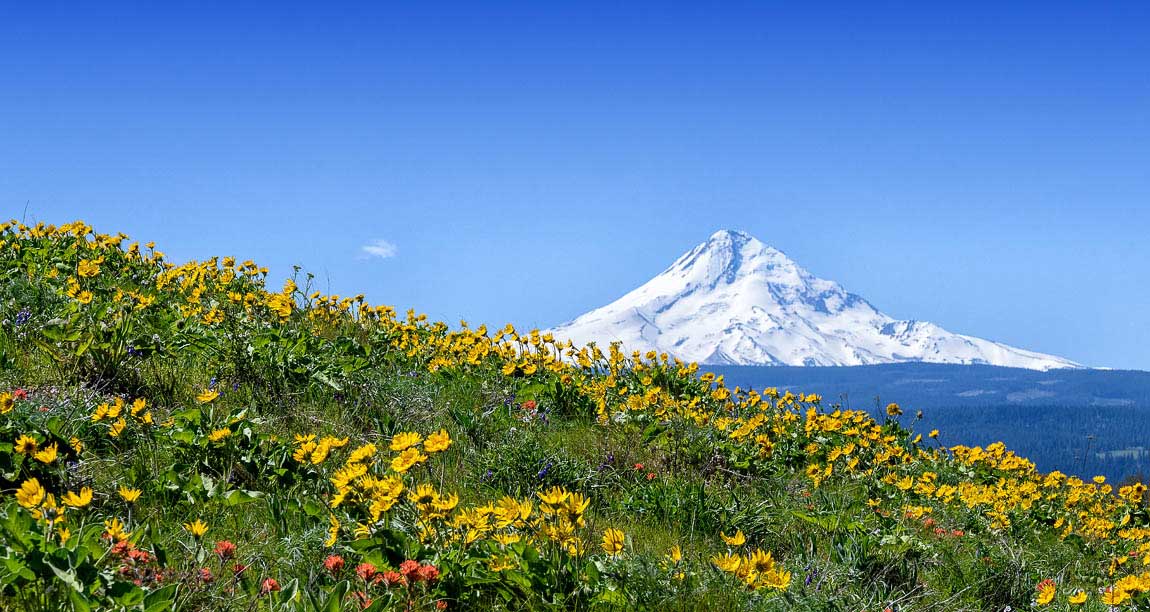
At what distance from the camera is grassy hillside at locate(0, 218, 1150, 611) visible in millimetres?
3309

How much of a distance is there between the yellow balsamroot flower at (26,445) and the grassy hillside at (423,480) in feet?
0.13

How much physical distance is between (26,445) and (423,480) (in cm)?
203

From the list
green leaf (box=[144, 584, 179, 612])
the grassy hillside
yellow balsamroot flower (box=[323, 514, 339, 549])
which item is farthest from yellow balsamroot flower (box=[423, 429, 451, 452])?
green leaf (box=[144, 584, 179, 612])

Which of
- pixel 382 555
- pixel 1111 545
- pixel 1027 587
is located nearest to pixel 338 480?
pixel 382 555

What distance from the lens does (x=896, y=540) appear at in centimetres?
514

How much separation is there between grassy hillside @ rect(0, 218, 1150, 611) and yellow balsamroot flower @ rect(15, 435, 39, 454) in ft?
0.13

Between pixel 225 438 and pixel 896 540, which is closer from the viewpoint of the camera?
pixel 225 438

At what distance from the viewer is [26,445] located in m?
4.15

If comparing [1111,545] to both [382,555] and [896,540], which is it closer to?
[896,540]

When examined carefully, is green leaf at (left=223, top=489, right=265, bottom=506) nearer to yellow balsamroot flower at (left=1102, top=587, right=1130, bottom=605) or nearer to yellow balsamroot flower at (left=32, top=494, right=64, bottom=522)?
yellow balsamroot flower at (left=32, top=494, right=64, bottom=522)

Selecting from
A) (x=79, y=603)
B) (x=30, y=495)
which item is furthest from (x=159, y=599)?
(x=30, y=495)

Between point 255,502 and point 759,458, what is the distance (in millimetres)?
4161

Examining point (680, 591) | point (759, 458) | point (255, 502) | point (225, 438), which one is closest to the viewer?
point (680, 591)

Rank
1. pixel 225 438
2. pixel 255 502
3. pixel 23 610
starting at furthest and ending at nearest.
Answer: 1. pixel 225 438
2. pixel 255 502
3. pixel 23 610
